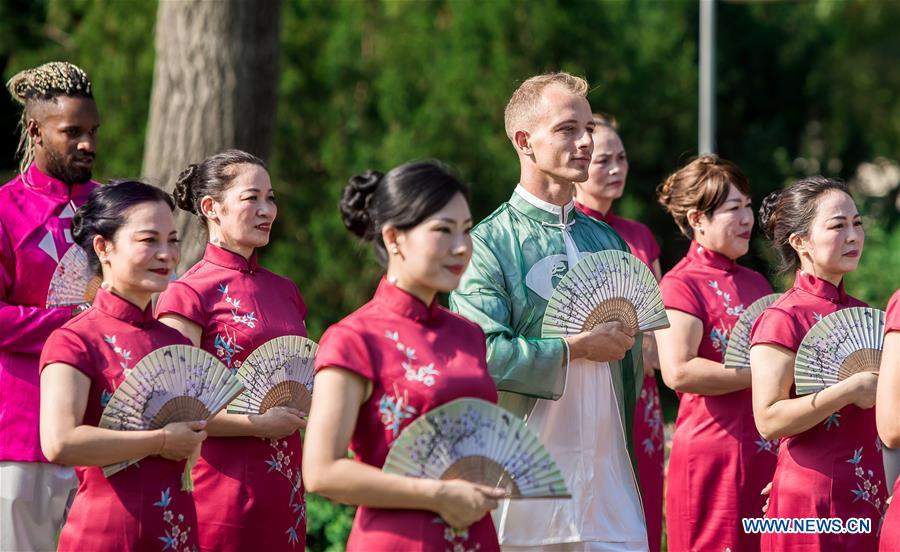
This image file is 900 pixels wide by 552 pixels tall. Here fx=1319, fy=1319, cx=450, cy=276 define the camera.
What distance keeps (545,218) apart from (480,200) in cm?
705

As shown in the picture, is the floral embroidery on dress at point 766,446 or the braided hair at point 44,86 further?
the floral embroidery on dress at point 766,446

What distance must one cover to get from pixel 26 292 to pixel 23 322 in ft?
0.56

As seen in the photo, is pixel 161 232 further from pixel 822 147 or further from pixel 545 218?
pixel 822 147

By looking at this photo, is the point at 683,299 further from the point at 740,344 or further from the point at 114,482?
the point at 114,482

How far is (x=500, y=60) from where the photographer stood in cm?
1186

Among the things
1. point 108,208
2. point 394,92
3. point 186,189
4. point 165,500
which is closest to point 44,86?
point 186,189

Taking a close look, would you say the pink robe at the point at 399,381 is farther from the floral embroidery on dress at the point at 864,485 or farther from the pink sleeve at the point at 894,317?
the floral embroidery on dress at the point at 864,485

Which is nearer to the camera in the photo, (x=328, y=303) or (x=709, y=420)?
(x=709, y=420)

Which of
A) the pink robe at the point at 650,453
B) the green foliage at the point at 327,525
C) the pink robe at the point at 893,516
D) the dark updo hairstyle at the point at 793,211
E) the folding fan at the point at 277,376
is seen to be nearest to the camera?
the pink robe at the point at 893,516

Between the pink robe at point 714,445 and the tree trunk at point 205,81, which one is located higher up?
the tree trunk at point 205,81

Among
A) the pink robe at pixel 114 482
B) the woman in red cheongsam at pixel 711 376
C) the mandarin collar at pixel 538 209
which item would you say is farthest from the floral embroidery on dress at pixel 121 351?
the woman in red cheongsam at pixel 711 376

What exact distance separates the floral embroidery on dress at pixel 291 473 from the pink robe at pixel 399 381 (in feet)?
4.13

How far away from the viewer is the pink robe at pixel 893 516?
3.83 meters

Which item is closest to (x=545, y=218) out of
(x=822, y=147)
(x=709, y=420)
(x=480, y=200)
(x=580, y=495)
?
(x=580, y=495)
